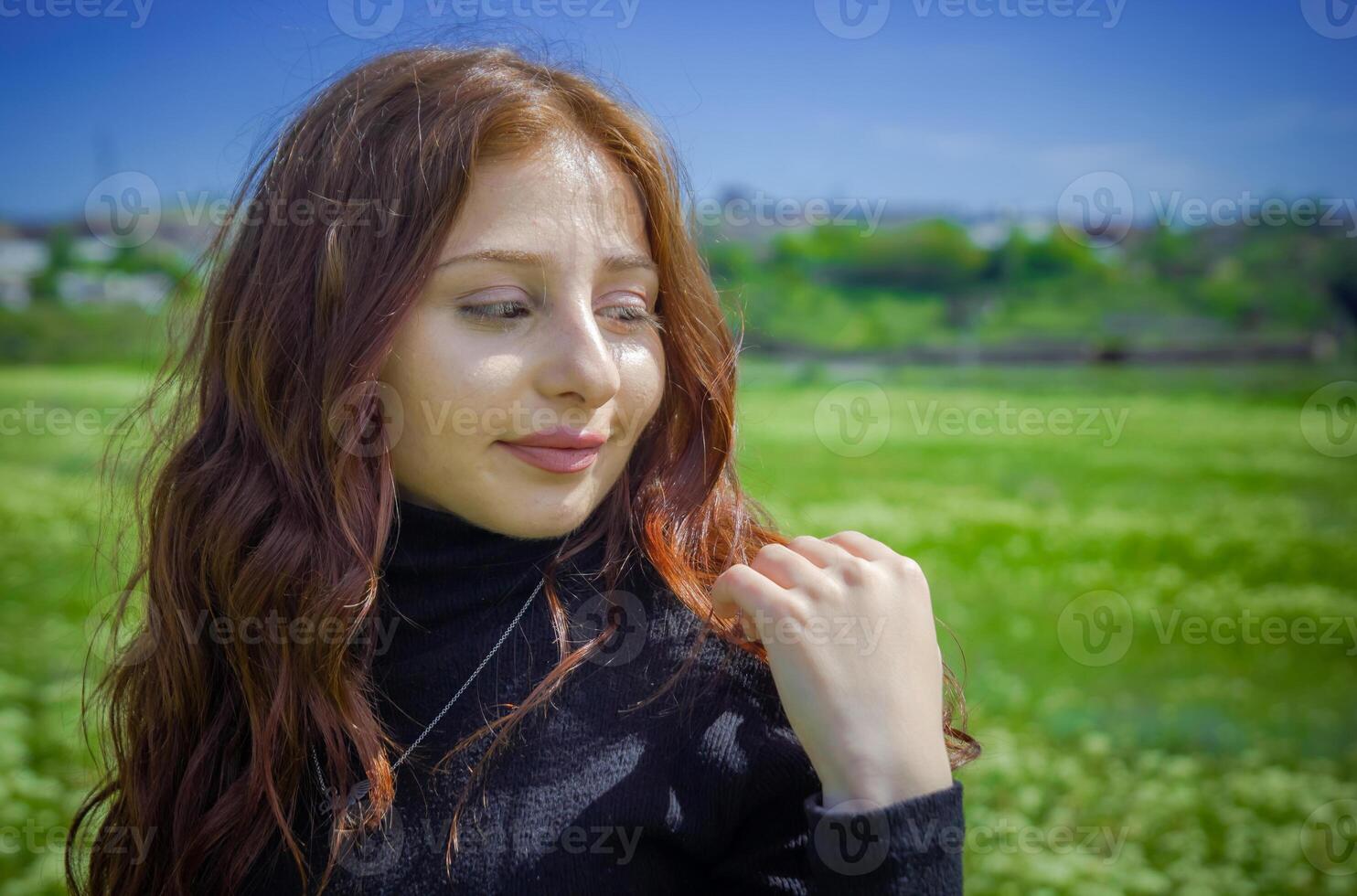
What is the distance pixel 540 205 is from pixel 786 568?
2.43 ft

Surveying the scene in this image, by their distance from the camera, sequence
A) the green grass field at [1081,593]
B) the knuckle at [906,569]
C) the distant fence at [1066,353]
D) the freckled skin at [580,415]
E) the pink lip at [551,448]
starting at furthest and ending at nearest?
the distant fence at [1066,353], the green grass field at [1081,593], the pink lip at [551,448], the knuckle at [906,569], the freckled skin at [580,415]

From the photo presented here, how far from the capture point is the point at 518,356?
1596mm

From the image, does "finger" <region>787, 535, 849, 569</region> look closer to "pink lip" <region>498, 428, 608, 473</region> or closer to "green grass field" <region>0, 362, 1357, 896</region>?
"pink lip" <region>498, 428, 608, 473</region>

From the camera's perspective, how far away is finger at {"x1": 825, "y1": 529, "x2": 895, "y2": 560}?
156 centimetres

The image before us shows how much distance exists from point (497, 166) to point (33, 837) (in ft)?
11.4

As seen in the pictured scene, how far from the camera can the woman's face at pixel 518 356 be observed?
5.25 ft

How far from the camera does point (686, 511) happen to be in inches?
74.6

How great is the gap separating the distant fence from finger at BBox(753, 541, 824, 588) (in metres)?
9.08

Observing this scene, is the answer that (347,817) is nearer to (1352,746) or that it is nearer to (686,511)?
(686,511)

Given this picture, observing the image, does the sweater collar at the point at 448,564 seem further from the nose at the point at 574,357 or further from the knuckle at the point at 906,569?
the knuckle at the point at 906,569

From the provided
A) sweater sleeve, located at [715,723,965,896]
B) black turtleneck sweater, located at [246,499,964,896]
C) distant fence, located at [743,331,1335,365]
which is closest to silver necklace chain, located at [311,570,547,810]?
black turtleneck sweater, located at [246,499,964,896]

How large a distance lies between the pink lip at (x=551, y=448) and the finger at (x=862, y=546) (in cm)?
46

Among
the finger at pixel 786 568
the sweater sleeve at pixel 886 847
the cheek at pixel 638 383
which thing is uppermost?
the cheek at pixel 638 383

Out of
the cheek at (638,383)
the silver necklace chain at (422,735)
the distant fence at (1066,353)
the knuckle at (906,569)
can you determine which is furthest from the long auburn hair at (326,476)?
the distant fence at (1066,353)
